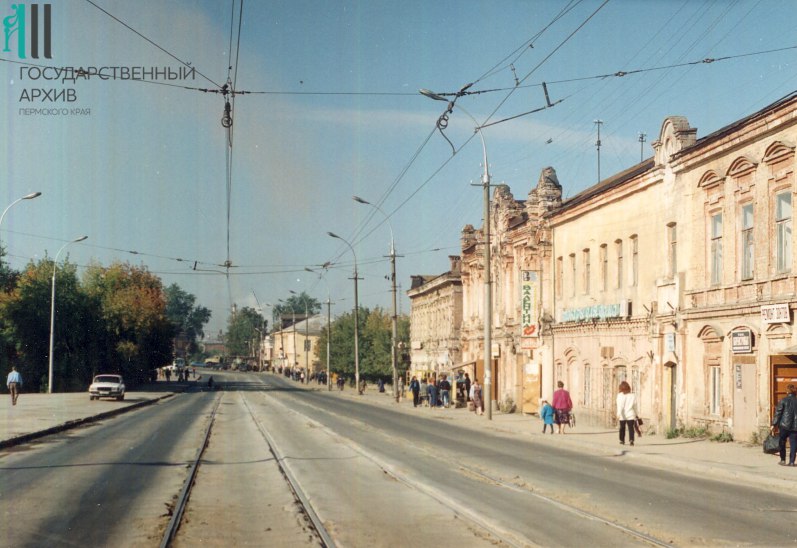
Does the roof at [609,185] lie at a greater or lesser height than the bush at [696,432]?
greater

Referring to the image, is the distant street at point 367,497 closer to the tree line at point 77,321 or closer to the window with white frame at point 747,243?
the window with white frame at point 747,243

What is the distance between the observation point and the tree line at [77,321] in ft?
222

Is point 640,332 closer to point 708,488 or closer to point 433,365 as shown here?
point 708,488

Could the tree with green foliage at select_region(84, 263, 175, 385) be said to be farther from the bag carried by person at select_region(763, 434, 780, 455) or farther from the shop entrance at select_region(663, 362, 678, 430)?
the bag carried by person at select_region(763, 434, 780, 455)

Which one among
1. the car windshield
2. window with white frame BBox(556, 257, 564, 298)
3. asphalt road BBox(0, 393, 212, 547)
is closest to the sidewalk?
window with white frame BBox(556, 257, 564, 298)

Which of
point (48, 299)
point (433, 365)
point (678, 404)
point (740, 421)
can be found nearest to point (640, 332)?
point (678, 404)

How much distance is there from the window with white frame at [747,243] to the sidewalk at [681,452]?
4.83 meters

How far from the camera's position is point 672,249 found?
104ft

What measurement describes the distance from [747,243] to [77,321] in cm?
5552

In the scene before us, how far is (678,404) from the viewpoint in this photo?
3033 cm

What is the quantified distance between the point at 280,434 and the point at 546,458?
9.83m

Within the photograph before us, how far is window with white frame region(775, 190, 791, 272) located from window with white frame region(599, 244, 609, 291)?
12256mm

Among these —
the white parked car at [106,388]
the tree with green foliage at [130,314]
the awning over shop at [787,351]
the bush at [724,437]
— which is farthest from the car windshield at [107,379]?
the awning over shop at [787,351]

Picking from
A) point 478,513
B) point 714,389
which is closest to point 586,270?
point 714,389
